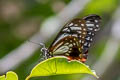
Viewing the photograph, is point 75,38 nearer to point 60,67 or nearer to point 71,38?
point 71,38

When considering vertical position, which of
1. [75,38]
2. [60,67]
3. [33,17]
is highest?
[33,17]

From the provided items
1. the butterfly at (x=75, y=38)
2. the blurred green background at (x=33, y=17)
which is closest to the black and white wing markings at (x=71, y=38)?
the butterfly at (x=75, y=38)

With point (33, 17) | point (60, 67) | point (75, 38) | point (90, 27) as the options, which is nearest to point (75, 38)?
point (75, 38)

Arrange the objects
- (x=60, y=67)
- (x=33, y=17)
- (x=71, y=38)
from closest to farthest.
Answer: (x=60, y=67)
(x=71, y=38)
(x=33, y=17)

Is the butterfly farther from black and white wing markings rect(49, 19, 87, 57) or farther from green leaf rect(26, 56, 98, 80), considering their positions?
green leaf rect(26, 56, 98, 80)

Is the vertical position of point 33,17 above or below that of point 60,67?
above

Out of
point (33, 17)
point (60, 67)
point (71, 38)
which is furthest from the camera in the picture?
point (33, 17)

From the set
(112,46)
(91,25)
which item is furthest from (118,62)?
(91,25)

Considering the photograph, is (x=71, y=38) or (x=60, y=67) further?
(x=71, y=38)

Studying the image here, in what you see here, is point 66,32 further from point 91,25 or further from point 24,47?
point 24,47
